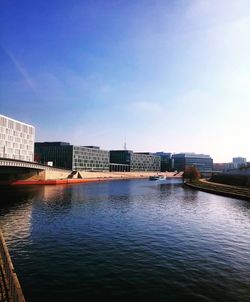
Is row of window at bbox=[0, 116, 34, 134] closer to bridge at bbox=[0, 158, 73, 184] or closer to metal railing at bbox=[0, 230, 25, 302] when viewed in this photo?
bridge at bbox=[0, 158, 73, 184]

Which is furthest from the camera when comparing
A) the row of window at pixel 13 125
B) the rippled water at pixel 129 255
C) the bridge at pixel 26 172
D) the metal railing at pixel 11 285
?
the row of window at pixel 13 125

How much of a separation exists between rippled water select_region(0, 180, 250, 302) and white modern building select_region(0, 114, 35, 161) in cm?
12073

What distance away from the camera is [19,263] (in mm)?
29703

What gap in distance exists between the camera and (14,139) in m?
183

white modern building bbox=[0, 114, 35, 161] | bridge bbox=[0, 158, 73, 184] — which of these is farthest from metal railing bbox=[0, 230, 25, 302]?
white modern building bbox=[0, 114, 35, 161]

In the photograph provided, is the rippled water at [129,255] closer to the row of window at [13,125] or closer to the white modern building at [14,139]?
the white modern building at [14,139]

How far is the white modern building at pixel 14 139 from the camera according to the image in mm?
170475

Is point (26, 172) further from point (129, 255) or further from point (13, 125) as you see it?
point (129, 255)

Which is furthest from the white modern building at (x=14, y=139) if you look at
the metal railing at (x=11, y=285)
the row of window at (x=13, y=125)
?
the metal railing at (x=11, y=285)

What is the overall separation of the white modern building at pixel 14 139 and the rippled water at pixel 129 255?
396 ft

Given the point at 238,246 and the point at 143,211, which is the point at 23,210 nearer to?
the point at 143,211

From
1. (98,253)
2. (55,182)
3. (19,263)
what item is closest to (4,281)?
(19,263)

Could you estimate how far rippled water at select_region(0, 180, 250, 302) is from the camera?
943 inches

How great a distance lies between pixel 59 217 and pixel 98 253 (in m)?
23.5
